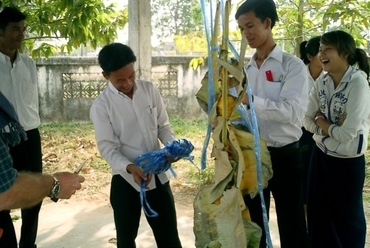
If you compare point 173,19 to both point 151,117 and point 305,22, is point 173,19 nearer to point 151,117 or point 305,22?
point 305,22

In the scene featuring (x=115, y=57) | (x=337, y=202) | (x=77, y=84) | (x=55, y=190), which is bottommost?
(x=337, y=202)

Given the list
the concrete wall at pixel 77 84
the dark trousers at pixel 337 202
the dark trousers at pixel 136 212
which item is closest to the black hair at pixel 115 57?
the dark trousers at pixel 136 212

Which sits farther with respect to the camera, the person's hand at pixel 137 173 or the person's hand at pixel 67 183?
the person's hand at pixel 137 173

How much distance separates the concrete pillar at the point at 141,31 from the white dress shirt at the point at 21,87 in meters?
0.94

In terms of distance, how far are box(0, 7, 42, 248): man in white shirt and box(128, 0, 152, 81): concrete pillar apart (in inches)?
37.6

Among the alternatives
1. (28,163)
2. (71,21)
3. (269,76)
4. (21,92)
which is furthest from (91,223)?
(269,76)

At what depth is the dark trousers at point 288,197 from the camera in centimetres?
219

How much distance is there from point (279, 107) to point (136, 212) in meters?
0.92

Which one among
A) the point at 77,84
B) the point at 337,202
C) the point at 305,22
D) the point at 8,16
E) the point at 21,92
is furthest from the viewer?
the point at 77,84

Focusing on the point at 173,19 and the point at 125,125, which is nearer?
the point at 125,125

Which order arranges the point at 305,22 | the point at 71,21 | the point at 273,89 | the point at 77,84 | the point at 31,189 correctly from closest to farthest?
the point at 31,189
the point at 273,89
the point at 71,21
the point at 305,22
the point at 77,84

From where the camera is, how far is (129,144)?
2.18m

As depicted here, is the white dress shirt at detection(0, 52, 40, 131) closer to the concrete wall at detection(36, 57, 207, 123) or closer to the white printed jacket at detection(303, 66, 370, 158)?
the white printed jacket at detection(303, 66, 370, 158)

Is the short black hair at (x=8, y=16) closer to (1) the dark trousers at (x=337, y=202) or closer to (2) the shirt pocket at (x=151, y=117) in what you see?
(2) the shirt pocket at (x=151, y=117)
